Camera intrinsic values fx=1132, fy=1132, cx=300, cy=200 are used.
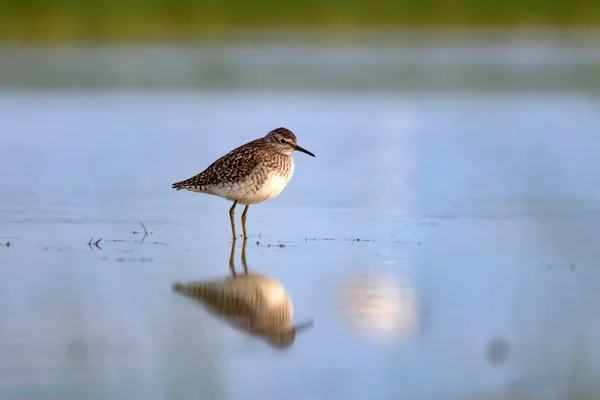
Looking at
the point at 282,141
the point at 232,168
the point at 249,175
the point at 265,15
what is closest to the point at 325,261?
the point at 249,175

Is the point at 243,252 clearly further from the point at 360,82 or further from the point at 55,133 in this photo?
the point at 360,82

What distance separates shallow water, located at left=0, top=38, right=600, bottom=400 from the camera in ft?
16.6

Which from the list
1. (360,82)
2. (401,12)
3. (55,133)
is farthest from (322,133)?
(401,12)

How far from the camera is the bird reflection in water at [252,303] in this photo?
19.0 ft

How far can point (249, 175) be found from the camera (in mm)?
8852

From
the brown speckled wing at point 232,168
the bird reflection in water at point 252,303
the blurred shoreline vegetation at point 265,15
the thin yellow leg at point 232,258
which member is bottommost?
the bird reflection in water at point 252,303

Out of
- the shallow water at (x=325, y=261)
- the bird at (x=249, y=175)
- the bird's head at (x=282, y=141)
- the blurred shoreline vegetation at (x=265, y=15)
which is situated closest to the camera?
the shallow water at (x=325, y=261)

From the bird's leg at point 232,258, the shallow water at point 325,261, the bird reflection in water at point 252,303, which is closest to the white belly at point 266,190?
the shallow water at point 325,261

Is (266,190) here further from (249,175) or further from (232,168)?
(232,168)

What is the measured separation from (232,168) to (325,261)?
5.37 feet

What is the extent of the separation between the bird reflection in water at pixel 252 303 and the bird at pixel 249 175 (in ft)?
5.13

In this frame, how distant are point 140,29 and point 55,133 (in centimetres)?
1646

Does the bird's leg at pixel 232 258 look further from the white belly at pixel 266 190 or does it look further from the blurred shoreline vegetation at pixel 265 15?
the blurred shoreline vegetation at pixel 265 15

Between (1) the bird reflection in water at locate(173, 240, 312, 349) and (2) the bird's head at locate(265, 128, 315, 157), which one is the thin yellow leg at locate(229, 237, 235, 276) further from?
(2) the bird's head at locate(265, 128, 315, 157)
